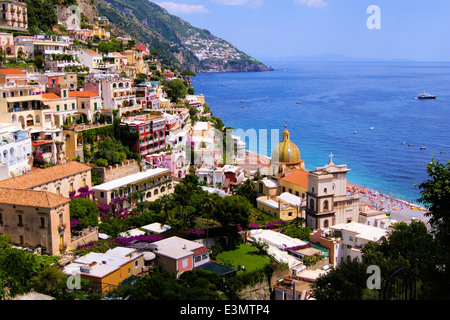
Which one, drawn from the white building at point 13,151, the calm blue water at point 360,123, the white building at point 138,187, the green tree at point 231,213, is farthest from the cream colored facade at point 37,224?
the calm blue water at point 360,123

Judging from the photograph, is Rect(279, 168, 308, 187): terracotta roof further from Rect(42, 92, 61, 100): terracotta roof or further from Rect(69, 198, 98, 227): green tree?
Rect(42, 92, 61, 100): terracotta roof

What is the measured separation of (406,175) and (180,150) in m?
28.1

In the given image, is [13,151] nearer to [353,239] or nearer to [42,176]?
[42,176]

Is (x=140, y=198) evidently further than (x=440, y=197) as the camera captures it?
Yes

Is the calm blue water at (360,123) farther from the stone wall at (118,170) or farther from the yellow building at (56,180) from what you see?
the yellow building at (56,180)

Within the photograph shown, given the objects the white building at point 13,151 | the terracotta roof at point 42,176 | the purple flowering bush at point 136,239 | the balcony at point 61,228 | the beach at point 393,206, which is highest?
the white building at point 13,151

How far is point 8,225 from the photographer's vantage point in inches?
828

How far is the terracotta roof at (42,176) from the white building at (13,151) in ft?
4.91

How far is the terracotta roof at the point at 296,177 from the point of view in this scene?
3375 centimetres

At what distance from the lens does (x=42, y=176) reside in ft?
79.8

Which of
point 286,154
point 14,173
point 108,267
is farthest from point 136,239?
point 286,154

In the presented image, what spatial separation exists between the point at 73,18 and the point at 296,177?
127 feet

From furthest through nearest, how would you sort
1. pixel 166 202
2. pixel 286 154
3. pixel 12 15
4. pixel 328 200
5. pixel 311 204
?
pixel 12 15
pixel 286 154
pixel 311 204
pixel 328 200
pixel 166 202

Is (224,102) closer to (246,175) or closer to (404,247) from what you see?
(246,175)
